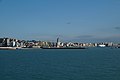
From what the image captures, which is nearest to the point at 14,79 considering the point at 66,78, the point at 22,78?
the point at 22,78

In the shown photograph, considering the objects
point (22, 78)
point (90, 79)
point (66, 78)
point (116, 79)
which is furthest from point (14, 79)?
point (116, 79)

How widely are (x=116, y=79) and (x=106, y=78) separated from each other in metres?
1.39

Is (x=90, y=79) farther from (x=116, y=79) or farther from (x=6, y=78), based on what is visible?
(x=6, y=78)

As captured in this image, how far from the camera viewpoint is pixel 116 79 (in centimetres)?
3284

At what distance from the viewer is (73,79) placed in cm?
3350

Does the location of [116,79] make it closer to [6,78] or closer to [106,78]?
[106,78]

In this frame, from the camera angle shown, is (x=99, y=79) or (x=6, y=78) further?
(x=6, y=78)

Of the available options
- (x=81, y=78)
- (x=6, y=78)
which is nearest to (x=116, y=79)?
(x=81, y=78)

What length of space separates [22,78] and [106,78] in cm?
985

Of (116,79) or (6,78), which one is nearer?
(116,79)

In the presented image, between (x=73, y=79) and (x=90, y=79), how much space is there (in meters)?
1.93

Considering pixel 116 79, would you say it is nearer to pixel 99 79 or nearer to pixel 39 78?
pixel 99 79

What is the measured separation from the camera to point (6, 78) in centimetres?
3525

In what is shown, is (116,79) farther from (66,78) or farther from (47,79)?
(47,79)
